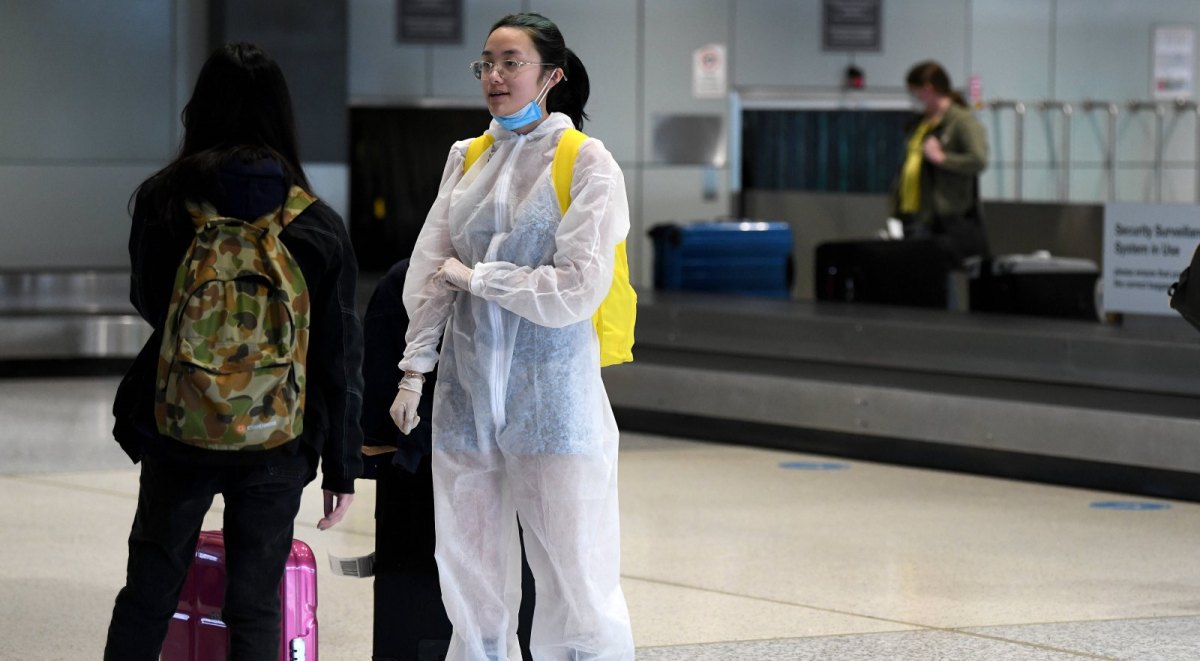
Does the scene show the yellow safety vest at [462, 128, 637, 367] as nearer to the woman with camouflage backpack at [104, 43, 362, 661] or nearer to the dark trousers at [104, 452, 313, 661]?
the woman with camouflage backpack at [104, 43, 362, 661]

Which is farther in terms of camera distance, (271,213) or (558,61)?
(558,61)

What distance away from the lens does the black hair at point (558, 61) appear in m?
3.62

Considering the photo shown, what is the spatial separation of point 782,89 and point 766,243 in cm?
357

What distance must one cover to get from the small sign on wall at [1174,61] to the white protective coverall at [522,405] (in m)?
12.6

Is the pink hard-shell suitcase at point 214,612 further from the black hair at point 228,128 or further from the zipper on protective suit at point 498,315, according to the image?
the black hair at point 228,128

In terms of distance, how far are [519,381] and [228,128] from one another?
81 cm

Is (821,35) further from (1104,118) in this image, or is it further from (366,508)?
(366,508)

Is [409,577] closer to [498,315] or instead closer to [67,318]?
[498,315]

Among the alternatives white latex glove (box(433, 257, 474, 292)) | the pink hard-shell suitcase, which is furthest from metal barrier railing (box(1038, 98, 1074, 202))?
the pink hard-shell suitcase

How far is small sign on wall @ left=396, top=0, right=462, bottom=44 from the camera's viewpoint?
43.4 ft

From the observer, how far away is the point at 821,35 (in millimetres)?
14180

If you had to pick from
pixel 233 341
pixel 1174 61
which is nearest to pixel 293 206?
pixel 233 341

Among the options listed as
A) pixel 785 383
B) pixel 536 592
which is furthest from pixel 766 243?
pixel 536 592

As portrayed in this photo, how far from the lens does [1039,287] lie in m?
9.19
